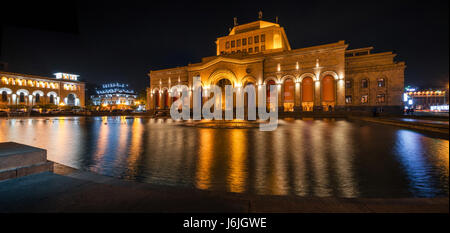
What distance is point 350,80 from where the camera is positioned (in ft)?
139

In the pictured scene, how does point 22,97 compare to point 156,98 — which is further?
point 22,97

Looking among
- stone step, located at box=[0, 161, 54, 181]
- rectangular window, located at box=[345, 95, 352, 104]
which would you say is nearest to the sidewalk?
stone step, located at box=[0, 161, 54, 181]

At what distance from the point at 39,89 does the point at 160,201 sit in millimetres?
106523

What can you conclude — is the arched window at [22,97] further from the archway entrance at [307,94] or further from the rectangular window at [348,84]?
the rectangular window at [348,84]

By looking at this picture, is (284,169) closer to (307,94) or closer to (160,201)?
(160,201)

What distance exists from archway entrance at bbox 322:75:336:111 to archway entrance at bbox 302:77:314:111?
213 centimetres

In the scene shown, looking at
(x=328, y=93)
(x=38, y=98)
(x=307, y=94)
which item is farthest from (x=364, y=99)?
(x=38, y=98)

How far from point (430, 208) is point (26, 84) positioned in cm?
10733

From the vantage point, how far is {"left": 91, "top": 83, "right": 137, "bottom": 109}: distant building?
134 meters

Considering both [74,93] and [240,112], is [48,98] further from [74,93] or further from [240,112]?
[240,112]

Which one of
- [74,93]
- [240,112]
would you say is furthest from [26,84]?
[240,112]

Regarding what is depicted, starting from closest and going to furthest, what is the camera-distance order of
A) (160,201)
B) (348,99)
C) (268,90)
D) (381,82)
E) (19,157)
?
(160,201), (19,157), (381,82), (348,99), (268,90)

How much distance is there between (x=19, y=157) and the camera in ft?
11.8

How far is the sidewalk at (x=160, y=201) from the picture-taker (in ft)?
7.77
